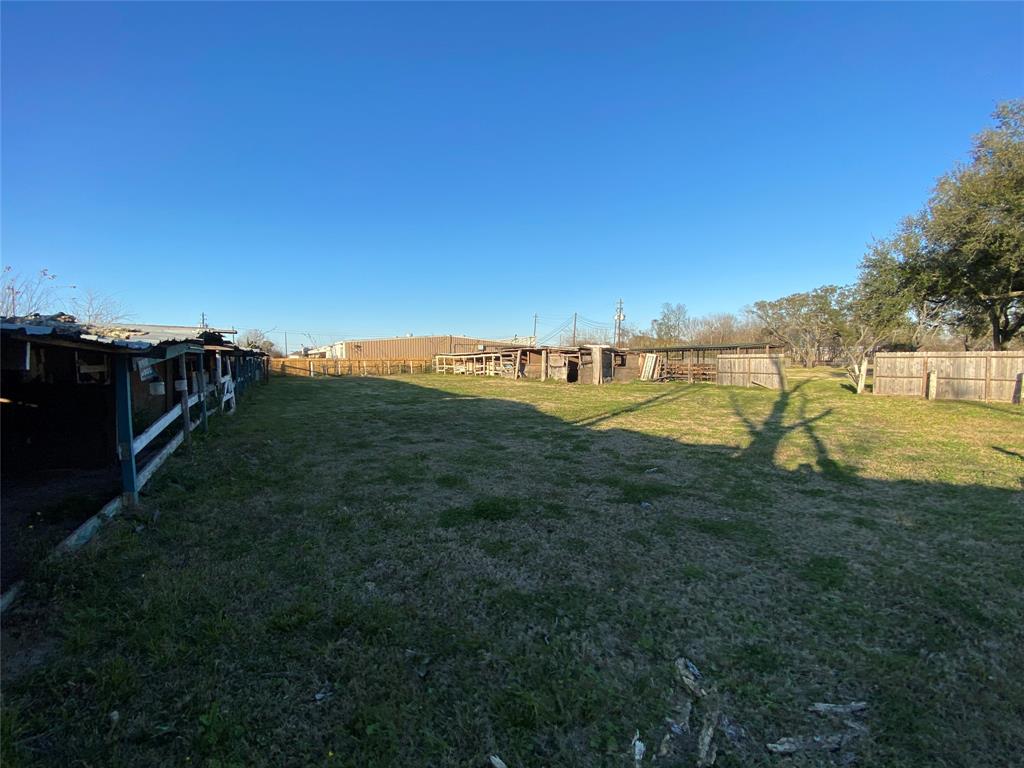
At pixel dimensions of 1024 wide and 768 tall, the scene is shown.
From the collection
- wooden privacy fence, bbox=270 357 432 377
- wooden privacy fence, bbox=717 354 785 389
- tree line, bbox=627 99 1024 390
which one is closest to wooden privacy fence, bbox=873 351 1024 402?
tree line, bbox=627 99 1024 390

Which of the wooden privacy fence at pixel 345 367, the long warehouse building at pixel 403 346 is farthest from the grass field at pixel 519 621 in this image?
the long warehouse building at pixel 403 346

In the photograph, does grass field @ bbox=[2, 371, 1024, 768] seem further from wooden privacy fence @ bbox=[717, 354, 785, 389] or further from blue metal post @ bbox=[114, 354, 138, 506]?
wooden privacy fence @ bbox=[717, 354, 785, 389]

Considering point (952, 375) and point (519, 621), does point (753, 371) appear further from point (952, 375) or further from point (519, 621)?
A: point (519, 621)

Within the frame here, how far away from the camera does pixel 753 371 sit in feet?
73.5

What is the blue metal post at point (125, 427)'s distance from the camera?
4.43 metres

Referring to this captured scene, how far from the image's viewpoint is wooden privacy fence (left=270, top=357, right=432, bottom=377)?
38.5 m

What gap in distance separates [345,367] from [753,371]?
3102 centimetres

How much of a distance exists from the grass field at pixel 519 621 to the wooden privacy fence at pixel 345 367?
3472cm

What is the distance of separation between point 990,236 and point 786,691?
1892 centimetres

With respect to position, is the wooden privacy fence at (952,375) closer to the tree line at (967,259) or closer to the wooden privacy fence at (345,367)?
the tree line at (967,259)

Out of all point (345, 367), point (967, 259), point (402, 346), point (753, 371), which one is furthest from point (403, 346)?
point (967, 259)

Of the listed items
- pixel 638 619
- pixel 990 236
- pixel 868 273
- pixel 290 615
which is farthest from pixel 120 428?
pixel 868 273

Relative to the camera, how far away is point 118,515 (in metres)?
4.42

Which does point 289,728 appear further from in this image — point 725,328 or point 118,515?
point 725,328
